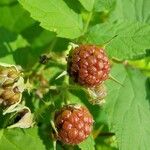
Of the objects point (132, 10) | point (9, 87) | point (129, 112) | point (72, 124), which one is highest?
point (9, 87)

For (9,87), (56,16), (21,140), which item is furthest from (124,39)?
(21,140)

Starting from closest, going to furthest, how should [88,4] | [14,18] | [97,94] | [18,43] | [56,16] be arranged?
[97,94] → [56,16] → [88,4] → [18,43] → [14,18]

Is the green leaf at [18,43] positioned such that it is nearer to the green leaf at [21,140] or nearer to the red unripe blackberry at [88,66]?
the green leaf at [21,140]

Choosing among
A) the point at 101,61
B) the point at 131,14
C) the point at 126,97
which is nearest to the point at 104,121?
the point at 126,97

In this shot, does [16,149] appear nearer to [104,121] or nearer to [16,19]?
[104,121]

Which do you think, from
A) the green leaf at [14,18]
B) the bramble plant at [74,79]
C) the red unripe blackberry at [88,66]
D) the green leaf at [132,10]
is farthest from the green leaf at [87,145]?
the green leaf at [14,18]

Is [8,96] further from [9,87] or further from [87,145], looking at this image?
[87,145]

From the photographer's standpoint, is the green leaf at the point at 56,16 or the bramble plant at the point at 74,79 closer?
the bramble plant at the point at 74,79
